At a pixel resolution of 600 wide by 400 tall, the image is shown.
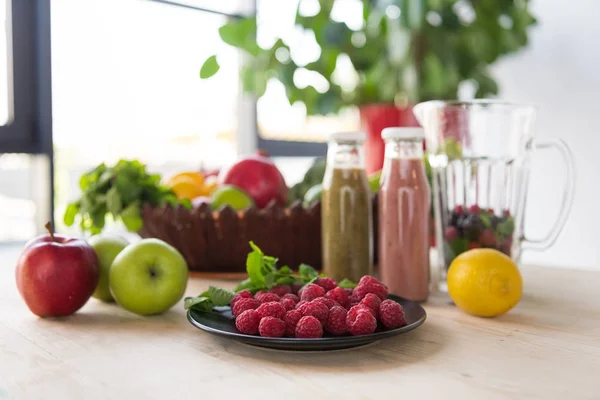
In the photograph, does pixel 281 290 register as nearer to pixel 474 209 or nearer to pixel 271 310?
pixel 271 310

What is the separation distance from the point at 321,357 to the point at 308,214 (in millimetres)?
469

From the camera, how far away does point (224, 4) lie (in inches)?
101

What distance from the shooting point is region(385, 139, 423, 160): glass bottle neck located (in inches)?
36.4

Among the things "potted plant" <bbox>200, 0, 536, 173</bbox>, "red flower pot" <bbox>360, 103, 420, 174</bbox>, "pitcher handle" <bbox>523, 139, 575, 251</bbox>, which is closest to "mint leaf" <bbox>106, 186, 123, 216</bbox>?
"pitcher handle" <bbox>523, 139, 575, 251</bbox>

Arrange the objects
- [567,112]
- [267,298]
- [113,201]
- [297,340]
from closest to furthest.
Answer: [297,340] → [267,298] → [113,201] → [567,112]

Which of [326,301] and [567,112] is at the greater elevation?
[567,112]

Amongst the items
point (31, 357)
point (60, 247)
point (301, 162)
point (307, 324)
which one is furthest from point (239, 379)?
point (301, 162)

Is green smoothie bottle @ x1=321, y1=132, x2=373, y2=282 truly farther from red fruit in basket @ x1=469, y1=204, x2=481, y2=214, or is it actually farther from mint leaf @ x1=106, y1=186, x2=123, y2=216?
mint leaf @ x1=106, y1=186, x2=123, y2=216

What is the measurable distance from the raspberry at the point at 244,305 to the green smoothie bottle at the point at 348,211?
28 centimetres

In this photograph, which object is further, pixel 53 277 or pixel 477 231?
pixel 477 231

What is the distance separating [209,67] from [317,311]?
0.82 meters

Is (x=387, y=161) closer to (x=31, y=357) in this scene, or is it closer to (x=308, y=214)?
(x=308, y=214)

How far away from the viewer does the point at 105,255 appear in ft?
3.04

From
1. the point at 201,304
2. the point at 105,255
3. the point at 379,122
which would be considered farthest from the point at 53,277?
the point at 379,122
